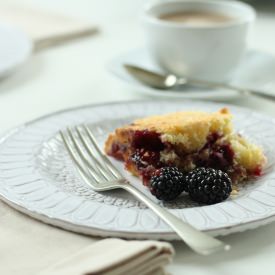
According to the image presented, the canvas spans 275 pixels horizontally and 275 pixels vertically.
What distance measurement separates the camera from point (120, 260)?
77 cm

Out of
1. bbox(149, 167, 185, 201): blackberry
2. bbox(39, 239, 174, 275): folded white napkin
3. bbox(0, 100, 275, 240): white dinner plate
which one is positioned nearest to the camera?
bbox(39, 239, 174, 275): folded white napkin

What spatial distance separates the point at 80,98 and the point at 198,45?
29 cm

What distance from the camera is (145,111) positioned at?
133cm

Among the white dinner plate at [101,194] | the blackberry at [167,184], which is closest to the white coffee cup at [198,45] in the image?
the white dinner plate at [101,194]

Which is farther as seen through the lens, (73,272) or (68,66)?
(68,66)

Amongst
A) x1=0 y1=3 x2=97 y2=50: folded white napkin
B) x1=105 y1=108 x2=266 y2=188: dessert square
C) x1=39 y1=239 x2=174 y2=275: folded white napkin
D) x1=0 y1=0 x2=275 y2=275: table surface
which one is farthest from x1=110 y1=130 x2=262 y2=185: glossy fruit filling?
x1=0 y1=3 x2=97 y2=50: folded white napkin

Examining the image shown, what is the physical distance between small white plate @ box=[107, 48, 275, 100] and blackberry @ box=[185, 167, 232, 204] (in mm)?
458

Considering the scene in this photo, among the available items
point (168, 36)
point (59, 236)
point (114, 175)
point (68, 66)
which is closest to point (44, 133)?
point (114, 175)

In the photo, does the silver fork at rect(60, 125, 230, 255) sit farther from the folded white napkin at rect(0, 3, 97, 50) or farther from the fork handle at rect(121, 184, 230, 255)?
the folded white napkin at rect(0, 3, 97, 50)

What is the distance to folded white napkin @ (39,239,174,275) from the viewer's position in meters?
0.77

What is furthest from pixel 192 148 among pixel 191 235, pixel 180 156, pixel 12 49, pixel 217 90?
pixel 12 49

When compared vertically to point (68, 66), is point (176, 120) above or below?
above

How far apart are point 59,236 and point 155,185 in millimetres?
174

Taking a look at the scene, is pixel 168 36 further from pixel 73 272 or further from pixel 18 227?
pixel 73 272
